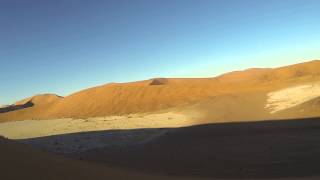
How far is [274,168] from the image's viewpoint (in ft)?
42.9

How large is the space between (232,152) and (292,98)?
16.9 meters

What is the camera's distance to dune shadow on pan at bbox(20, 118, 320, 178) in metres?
13.2

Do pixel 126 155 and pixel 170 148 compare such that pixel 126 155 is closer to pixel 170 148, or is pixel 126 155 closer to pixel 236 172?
pixel 170 148

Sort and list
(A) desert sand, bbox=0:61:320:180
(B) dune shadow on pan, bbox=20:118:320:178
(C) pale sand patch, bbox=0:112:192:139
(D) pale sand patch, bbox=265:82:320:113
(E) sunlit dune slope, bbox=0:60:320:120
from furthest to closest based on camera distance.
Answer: (E) sunlit dune slope, bbox=0:60:320:120, (C) pale sand patch, bbox=0:112:192:139, (D) pale sand patch, bbox=265:82:320:113, (B) dune shadow on pan, bbox=20:118:320:178, (A) desert sand, bbox=0:61:320:180

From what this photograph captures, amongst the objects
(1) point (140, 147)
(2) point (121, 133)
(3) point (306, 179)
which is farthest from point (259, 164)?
(2) point (121, 133)

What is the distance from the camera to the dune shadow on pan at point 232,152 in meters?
13.2

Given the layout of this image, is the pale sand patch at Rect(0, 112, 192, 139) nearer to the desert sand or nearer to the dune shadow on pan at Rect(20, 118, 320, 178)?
the desert sand

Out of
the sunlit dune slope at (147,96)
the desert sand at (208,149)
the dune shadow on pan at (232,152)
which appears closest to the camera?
the desert sand at (208,149)

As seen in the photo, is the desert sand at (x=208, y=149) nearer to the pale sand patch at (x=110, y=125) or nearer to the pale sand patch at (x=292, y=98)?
the pale sand patch at (x=292, y=98)

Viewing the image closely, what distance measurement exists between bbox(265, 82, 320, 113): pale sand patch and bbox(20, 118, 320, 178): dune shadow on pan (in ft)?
20.1

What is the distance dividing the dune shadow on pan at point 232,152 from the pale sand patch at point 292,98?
6.13m

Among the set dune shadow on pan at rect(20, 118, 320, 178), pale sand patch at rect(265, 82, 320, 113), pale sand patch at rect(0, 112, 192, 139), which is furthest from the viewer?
pale sand patch at rect(0, 112, 192, 139)

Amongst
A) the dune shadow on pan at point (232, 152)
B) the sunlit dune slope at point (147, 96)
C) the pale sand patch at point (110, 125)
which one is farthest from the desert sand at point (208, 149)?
the sunlit dune slope at point (147, 96)

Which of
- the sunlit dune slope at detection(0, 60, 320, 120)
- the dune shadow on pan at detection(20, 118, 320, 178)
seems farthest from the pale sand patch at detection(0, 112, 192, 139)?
the dune shadow on pan at detection(20, 118, 320, 178)
